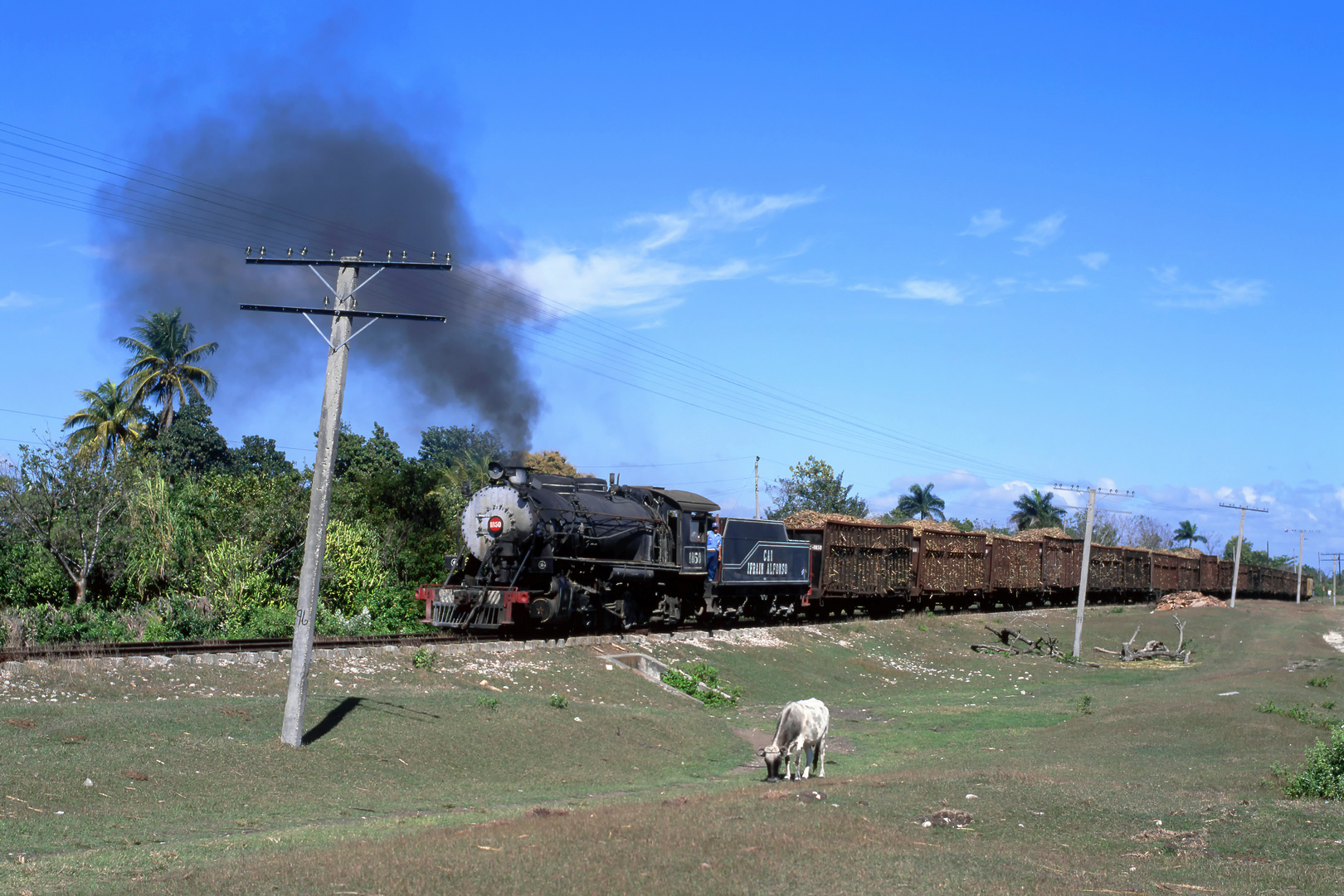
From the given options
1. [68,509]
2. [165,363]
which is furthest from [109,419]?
[68,509]

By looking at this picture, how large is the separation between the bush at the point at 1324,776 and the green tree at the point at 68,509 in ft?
90.1

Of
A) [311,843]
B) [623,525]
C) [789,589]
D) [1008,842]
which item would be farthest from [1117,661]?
[311,843]

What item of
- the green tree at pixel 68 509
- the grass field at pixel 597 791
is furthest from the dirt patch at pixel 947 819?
the green tree at pixel 68 509

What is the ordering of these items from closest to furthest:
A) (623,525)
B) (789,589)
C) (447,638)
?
(447,638) → (623,525) → (789,589)

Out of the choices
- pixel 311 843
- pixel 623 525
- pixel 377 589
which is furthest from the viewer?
pixel 377 589

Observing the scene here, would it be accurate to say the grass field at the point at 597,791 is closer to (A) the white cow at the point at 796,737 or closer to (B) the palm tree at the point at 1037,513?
(A) the white cow at the point at 796,737

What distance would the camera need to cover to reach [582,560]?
82.5 feet

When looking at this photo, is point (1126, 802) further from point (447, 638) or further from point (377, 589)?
point (377, 589)

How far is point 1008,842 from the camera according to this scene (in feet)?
32.7

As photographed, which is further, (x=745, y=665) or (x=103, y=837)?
(x=745, y=665)

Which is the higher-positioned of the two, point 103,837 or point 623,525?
point 623,525

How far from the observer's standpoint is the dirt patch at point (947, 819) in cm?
1069

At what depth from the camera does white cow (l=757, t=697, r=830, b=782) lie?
1394cm

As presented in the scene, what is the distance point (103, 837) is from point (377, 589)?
73.5 feet
